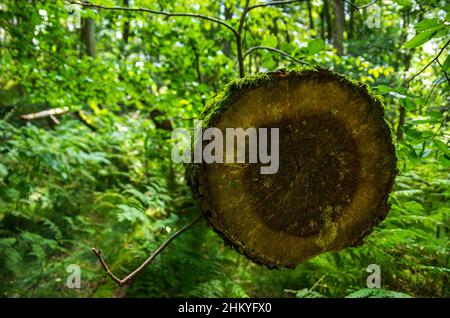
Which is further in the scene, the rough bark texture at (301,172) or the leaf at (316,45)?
the leaf at (316,45)

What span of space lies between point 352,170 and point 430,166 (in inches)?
123

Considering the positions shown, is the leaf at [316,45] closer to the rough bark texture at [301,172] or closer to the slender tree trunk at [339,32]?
the rough bark texture at [301,172]

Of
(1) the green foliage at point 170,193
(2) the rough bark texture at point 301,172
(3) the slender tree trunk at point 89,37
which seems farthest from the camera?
(3) the slender tree trunk at point 89,37

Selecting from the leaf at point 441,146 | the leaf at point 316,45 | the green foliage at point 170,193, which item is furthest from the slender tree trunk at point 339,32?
the leaf at point 441,146

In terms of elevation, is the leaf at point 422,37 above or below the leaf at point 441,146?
above

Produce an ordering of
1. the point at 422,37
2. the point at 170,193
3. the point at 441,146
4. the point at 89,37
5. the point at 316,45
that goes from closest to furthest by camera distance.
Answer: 1. the point at 422,37
2. the point at 441,146
3. the point at 316,45
4. the point at 170,193
5. the point at 89,37

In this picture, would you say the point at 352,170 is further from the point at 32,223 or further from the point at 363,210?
the point at 32,223

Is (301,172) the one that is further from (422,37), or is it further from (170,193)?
(170,193)

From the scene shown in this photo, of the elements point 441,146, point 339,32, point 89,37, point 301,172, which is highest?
point 89,37

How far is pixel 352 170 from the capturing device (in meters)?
1.73

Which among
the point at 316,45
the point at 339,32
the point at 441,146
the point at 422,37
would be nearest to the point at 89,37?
the point at 339,32

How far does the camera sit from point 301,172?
170 cm

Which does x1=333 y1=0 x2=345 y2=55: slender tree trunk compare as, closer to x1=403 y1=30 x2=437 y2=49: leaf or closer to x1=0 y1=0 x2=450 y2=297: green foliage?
x1=0 y1=0 x2=450 y2=297: green foliage

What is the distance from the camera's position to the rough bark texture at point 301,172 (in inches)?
63.8
